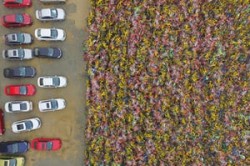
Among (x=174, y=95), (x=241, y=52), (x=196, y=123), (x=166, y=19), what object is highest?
(x=166, y=19)

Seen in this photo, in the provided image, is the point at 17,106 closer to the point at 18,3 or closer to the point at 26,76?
the point at 26,76

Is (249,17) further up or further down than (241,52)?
further up

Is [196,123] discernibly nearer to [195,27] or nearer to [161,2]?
[195,27]

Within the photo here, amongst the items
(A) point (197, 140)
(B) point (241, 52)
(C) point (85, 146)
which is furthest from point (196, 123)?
(C) point (85, 146)

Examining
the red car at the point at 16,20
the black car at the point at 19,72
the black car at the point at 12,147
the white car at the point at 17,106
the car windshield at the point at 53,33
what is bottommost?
the black car at the point at 12,147

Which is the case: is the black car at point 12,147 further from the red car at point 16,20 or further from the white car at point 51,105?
the red car at point 16,20

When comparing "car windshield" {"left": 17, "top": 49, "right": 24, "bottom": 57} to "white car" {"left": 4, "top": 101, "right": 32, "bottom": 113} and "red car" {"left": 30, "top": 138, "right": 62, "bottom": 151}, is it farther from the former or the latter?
"red car" {"left": 30, "top": 138, "right": 62, "bottom": 151}

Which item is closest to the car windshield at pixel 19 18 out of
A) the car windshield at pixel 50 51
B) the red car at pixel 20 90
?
the car windshield at pixel 50 51

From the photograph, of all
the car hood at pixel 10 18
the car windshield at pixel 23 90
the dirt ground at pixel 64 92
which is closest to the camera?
the car hood at pixel 10 18
